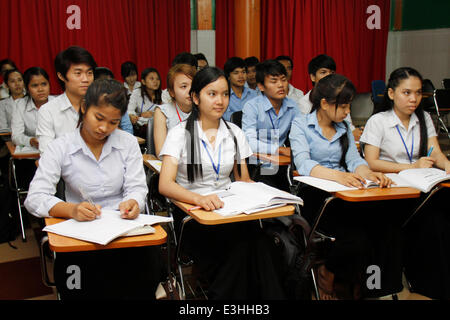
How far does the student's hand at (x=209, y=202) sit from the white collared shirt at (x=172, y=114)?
3.90 feet

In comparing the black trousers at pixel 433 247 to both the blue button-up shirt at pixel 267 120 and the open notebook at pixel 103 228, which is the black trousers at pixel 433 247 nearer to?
the blue button-up shirt at pixel 267 120

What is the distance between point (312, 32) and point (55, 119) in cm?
571

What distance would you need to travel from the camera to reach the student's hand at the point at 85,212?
59.1 inches

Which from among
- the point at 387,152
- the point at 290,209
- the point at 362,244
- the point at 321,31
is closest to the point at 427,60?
the point at 321,31

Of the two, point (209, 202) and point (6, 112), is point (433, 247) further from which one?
point (6, 112)

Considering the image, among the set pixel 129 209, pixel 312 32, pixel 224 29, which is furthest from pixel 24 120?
pixel 312 32

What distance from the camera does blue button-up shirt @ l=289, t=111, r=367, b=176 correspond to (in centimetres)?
242

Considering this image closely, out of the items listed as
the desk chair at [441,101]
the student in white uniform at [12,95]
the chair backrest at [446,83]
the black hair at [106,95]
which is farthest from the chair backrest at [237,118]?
the chair backrest at [446,83]

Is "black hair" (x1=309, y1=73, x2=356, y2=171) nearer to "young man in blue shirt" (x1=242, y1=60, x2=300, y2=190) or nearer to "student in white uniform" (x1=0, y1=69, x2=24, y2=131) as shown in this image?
"young man in blue shirt" (x1=242, y1=60, x2=300, y2=190)

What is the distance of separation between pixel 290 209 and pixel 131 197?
69cm

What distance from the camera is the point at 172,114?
2859mm

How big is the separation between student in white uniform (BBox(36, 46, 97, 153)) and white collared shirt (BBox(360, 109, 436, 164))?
1.77 metres

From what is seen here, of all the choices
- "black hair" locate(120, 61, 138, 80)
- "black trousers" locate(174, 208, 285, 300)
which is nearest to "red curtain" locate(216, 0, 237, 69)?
"black hair" locate(120, 61, 138, 80)
